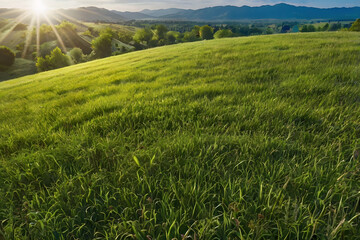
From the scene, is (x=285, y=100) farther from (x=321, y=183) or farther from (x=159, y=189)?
(x=159, y=189)

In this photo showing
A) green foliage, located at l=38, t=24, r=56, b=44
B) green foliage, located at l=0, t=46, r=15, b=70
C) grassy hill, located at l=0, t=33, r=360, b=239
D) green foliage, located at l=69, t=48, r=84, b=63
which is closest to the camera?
grassy hill, located at l=0, t=33, r=360, b=239

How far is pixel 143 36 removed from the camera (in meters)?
110

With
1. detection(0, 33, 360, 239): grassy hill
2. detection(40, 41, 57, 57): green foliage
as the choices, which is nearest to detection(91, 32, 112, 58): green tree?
detection(40, 41, 57, 57): green foliage

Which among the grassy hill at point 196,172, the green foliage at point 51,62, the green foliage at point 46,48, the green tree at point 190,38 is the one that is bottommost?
the green foliage at point 51,62

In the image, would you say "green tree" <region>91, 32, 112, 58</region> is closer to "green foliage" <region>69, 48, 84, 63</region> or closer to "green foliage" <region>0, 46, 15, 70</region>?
"green foliage" <region>69, 48, 84, 63</region>

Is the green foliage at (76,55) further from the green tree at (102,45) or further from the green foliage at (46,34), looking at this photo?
the green foliage at (46,34)

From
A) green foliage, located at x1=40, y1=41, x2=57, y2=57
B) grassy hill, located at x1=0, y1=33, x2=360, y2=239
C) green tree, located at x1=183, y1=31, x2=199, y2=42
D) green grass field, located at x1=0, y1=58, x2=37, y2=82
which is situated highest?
green tree, located at x1=183, y1=31, x2=199, y2=42

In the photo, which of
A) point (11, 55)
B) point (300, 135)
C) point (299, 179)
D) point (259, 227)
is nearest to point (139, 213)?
point (259, 227)

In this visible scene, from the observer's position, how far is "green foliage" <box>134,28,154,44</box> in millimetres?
108625

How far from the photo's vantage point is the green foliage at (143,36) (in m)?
109

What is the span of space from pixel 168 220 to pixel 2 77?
81.5 metres

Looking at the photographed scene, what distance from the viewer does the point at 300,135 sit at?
236cm

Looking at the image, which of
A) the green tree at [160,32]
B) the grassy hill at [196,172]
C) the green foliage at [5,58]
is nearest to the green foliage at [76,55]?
the green foliage at [5,58]

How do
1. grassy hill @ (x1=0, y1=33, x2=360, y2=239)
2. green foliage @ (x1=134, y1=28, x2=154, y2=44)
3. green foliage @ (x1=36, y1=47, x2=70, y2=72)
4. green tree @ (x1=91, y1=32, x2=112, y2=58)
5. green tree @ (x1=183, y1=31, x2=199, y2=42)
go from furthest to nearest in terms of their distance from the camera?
green tree @ (x1=183, y1=31, x2=199, y2=42) → green foliage @ (x1=134, y1=28, x2=154, y2=44) → green tree @ (x1=91, y1=32, x2=112, y2=58) → green foliage @ (x1=36, y1=47, x2=70, y2=72) → grassy hill @ (x1=0, y1=33, x2=360, y2=239)
